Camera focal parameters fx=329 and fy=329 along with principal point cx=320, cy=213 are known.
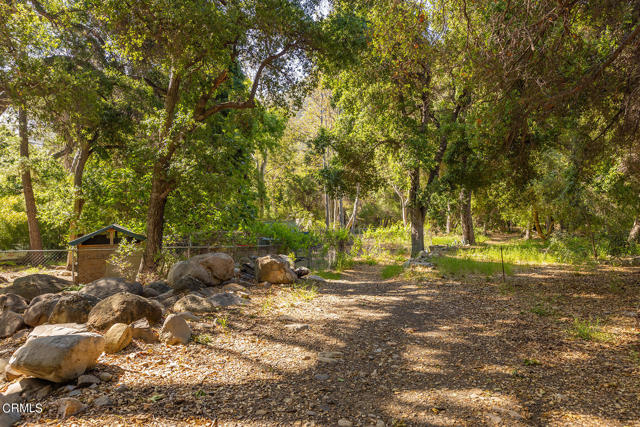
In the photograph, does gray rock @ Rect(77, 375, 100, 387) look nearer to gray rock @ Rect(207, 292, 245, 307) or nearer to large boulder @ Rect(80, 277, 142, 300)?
large boulder @ Rect(80, 277, 142, 300)

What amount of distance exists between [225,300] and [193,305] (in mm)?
739

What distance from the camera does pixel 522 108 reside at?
6047mm

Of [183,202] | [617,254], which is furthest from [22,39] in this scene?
[617,254]

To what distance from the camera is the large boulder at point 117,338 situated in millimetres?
4062

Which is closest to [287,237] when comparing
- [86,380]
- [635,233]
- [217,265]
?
[217,265]

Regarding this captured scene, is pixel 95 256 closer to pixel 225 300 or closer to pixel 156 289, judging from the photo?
pixel 156 289

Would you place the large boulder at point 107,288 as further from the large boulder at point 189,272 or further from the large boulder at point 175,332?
the large boulder at point 175,332

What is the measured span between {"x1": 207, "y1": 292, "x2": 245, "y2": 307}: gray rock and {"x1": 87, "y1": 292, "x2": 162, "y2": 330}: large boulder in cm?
152

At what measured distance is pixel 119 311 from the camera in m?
4.77

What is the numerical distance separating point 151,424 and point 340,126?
44.4 ft

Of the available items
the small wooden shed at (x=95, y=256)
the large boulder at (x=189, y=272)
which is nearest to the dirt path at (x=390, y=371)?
the large boulder at (x=189, y=272)

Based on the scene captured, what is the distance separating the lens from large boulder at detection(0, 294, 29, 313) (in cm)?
589

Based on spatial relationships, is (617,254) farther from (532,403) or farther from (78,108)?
(78,108)

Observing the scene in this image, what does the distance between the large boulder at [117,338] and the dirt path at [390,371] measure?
4.9 inches
